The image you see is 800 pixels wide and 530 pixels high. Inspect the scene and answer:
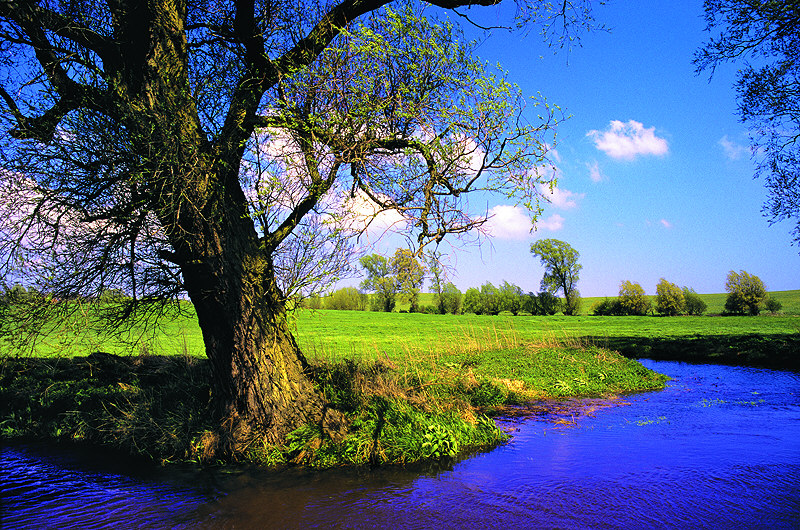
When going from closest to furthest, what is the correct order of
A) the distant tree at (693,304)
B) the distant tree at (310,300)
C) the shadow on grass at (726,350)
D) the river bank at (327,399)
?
the river bank at (327,399) → the distant tree at (310,300) → the shadow on grass at (726,350) → the distant tree at (693,304)

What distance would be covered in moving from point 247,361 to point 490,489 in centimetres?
490

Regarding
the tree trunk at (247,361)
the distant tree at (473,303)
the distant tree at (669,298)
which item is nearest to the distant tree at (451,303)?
the distant tree at (473,303)

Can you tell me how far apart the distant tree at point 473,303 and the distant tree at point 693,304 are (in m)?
25.7

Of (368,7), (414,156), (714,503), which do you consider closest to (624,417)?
(714,503)

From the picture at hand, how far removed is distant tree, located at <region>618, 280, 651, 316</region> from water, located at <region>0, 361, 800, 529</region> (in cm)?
5671

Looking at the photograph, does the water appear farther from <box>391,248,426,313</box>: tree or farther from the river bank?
<box>391,248,426,313</box>: tree

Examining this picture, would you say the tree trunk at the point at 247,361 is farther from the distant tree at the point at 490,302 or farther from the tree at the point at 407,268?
the distant tree at the point at 490,302

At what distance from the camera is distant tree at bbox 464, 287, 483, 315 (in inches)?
2714

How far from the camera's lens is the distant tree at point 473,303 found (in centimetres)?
6894

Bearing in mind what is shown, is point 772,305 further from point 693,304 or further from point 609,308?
point 609,308

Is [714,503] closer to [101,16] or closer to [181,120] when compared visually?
[181,120]

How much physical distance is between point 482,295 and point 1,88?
63.2 m

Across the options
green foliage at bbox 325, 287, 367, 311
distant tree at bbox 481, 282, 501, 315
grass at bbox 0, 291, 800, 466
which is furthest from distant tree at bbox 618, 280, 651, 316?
grass at bbox 0, 291, 800, 466

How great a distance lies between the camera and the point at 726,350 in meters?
23.9
